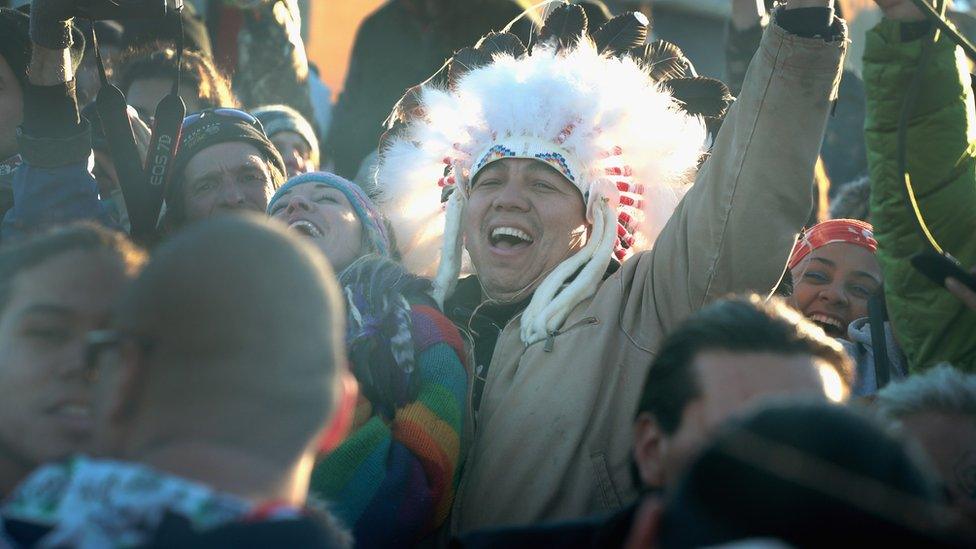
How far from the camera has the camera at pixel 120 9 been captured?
3693 millimetres

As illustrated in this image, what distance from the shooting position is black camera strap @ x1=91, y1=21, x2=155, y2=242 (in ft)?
12.6

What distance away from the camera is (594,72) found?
13.5 ft

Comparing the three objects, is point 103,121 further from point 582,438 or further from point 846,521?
point 846,521

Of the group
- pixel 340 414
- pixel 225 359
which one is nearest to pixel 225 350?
pixel 225 359

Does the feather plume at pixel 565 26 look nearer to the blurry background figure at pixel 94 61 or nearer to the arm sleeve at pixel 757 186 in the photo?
the arm sleeve at pixel 757 186

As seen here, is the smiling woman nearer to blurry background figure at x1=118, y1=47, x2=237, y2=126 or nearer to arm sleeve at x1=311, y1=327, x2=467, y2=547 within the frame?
arm sleeve at x1=311, y1=327, x2=467, y2=547

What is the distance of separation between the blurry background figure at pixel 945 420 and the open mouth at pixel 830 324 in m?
1.52

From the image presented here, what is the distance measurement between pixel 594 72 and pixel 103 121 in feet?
5.29

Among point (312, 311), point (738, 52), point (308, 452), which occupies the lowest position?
point (308, 452)

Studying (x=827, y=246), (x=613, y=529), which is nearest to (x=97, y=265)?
(x=613, y=529)

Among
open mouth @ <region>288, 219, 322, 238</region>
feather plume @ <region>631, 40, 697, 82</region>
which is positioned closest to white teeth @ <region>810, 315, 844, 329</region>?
feather plume @ <region>631, 40, 697, 82</region>

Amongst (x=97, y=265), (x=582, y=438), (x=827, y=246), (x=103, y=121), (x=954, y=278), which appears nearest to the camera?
(x=97, y=265)

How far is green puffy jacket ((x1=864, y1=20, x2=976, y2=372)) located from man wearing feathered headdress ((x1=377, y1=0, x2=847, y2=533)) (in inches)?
5.6

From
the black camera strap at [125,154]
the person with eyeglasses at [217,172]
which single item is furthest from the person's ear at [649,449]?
the person with eyeglasses at [217,172]
